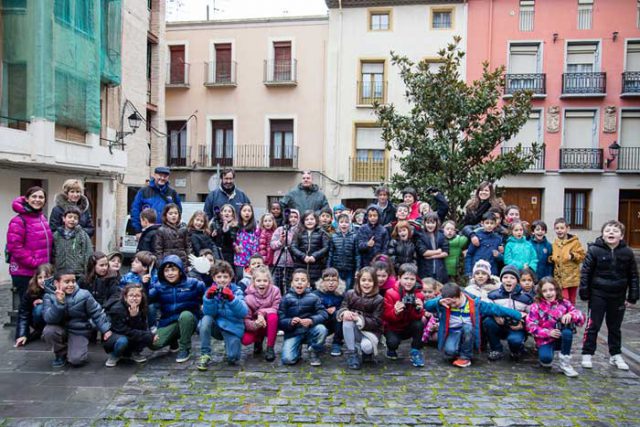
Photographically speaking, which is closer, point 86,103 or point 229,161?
point 86,103

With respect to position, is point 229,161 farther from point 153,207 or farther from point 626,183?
point 626,183

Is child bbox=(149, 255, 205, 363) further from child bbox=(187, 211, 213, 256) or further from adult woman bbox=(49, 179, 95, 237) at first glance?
adult woman bbox=(49, 179, 95, 237)

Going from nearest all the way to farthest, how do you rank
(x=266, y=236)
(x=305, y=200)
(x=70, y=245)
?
1. (x=70, y=245)
2. (x=266, y=236)
3. (x=305, y=200)

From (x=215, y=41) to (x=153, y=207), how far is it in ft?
58.1

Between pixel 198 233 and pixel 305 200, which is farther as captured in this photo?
pixel 305 200

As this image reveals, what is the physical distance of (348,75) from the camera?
22.4m

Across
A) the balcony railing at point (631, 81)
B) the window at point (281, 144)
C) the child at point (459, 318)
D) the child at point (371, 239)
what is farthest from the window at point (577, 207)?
the child at point (459, 318)

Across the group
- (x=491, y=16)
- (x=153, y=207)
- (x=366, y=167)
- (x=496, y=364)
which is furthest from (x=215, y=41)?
(x=496, y=364)

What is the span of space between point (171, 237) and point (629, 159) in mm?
21294

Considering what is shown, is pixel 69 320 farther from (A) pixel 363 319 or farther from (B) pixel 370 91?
(B) pixel 370 91

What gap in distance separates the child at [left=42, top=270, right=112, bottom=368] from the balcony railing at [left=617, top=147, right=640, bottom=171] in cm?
2231

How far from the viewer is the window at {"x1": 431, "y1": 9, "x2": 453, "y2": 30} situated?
21875 millimetres

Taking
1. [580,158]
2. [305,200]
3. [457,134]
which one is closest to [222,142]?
[457,134]

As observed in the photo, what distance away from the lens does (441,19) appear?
22.0 m
